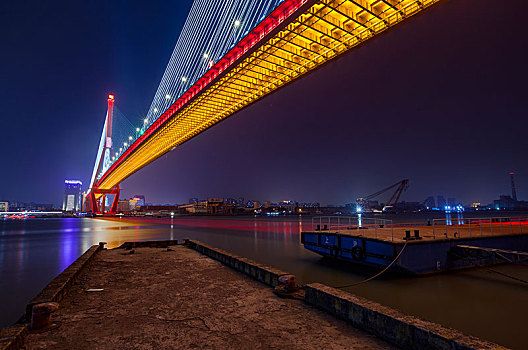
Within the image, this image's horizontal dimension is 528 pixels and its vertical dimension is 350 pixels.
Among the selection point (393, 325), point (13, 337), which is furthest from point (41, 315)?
point (393, 325)

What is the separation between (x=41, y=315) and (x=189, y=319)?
2269mm

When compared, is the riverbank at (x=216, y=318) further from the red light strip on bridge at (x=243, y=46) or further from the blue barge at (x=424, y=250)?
the red light strip on bridge at (x=243, y=46)

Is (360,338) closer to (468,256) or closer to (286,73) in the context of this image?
(468,256)

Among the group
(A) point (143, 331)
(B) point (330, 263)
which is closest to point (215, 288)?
(A) point (143, 331)

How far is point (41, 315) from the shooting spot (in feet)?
14.4

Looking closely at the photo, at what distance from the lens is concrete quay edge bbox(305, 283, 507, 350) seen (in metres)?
2.98

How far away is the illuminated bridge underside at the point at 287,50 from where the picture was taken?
15898 millimetres

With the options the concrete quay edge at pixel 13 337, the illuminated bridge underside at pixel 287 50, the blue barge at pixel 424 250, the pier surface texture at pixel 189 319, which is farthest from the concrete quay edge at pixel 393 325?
the illuminated bridge underside at pixel 287 50

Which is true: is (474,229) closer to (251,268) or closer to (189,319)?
(251,268)

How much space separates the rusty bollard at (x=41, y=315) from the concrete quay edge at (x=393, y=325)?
173 inches

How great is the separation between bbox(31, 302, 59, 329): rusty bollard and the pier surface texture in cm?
22

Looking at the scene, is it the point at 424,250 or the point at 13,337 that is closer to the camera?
the point at 13,337

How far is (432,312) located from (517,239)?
10.1 meters

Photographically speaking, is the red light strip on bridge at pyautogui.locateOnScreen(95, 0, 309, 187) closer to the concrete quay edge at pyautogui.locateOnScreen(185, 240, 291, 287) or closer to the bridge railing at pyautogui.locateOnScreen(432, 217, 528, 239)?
the concrete quay edge at pyautogui.locateOnScreen(185, 240, 291, 287)
